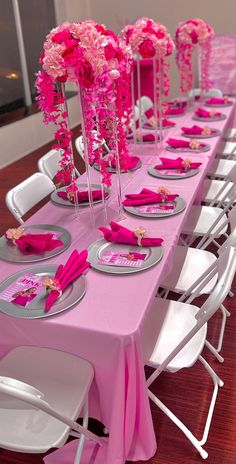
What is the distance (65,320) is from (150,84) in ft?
16.8

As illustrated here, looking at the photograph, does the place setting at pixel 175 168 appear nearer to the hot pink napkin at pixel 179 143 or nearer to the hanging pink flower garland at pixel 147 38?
the hot pink napkin at pixel 179 143

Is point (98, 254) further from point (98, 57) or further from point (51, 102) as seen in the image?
point (98, 57)

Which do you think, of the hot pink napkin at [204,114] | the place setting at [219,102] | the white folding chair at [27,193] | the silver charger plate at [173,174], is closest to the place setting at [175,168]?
the silver charger plate at [173,174]

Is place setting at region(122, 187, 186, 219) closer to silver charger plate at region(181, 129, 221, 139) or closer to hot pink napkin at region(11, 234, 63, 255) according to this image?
A: hot pink napkin at region(11, 234, 63, 255)

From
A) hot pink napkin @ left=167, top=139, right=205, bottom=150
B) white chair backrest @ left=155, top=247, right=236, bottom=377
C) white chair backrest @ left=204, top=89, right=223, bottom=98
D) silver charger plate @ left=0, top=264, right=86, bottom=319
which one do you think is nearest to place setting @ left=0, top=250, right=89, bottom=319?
silver charger plate @ left=0, top=264, right=86, bottom=319

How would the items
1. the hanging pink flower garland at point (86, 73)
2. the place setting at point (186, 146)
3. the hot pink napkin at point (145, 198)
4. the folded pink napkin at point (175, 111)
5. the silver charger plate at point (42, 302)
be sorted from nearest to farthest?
the silver charger plate at point (42, 302), the hanging pink flower garland at point (86, 73), the hot pink napkin at point (145, 198), the place setting at point (186, 146), the folded pink napkin at point (175, 111)

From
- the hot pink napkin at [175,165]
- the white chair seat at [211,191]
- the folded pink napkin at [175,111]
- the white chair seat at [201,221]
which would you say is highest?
the hot pink napkin at [175,165]

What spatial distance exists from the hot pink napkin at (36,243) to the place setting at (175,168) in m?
0.94

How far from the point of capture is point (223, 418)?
1.98 meters

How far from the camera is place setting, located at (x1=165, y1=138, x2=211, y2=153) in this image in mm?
3057

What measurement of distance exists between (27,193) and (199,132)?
1542 mm

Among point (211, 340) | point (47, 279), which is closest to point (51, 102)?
point (47, 279)

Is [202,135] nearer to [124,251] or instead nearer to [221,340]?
[221,340]

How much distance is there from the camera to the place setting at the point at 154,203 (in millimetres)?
2160
